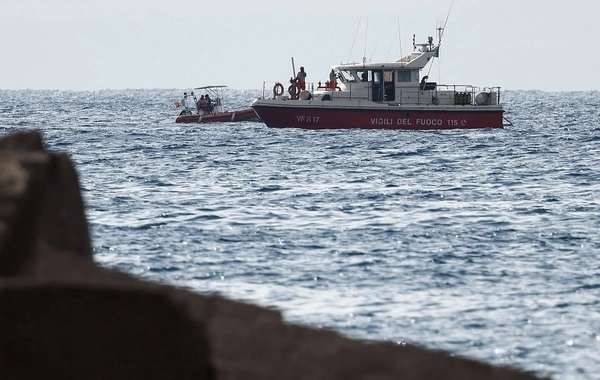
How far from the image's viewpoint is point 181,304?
2199 mm

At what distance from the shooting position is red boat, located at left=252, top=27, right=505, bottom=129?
4203 cm

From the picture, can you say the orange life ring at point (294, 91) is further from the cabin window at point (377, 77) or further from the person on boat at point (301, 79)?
the cabin window at point (377, 77)

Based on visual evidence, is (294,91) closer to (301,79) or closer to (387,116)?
(301,79)

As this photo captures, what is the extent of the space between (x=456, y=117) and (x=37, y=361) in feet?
135

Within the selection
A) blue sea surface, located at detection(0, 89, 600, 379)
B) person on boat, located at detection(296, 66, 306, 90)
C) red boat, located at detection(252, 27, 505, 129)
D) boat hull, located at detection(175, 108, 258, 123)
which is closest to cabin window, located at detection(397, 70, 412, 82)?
red boat, located at detection(252, 27, 505, 129)

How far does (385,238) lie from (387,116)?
2489 cm

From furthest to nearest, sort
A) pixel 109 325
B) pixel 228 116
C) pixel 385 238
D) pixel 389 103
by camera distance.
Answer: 1. pixel 228 116
2. pixel 389 103
3. pixel 385 238
4. pixel 109 325

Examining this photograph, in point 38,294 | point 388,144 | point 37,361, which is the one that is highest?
point 38,294

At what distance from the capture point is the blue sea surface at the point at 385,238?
11.0 metres

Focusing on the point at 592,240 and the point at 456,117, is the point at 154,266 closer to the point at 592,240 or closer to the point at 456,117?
the point at 592,240

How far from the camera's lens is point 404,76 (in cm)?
4238

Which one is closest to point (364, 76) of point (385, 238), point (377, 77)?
point (377, 77)

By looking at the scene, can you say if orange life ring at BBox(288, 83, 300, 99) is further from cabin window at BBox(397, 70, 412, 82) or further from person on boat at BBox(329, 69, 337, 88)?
cabin window at BBox(397, 70, 412, 82)

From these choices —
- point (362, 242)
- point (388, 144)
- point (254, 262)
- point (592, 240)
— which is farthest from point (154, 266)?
point (388, 144)
